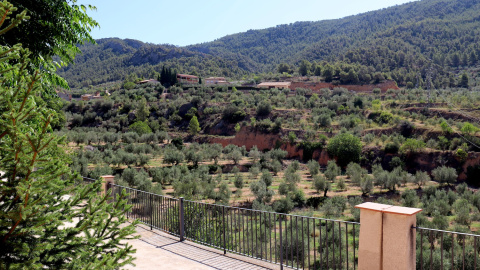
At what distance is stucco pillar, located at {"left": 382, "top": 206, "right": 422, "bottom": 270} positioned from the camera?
191 inches

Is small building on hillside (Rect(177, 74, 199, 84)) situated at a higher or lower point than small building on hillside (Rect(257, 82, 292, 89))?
higher

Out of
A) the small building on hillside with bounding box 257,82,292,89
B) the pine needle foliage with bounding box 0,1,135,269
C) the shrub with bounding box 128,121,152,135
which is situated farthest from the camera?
the small building on hillside with bounding box 257,82,292,89

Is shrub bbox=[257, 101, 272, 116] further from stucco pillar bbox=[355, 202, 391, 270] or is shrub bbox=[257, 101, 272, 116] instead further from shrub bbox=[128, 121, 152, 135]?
stucco pillar bbox=[355, 202, 391, 270]

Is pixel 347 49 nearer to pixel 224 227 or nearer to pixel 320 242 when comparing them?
pixel 224 227

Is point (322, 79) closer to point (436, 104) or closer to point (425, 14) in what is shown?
point (436, 104)

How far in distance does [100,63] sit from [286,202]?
11968 cm

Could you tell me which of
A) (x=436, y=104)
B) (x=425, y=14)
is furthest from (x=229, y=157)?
(x=425, y=14)

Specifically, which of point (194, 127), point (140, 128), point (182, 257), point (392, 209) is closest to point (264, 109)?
point (194, 127)

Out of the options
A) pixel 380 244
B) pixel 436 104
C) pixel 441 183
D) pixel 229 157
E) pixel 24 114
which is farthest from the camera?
pixel 436 104

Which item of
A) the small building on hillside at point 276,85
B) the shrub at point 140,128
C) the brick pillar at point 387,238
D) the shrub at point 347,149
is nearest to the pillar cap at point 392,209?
the brick pillar at point 387,238

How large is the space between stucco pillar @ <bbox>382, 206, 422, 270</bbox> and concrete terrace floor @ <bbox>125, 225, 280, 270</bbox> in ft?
7.16

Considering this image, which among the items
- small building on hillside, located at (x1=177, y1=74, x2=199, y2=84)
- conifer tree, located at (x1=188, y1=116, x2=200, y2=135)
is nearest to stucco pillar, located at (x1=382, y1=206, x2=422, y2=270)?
conifer tree, located at (x1=188, y1=116, x2=200, y2=135)

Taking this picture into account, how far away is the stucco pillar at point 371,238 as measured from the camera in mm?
5051

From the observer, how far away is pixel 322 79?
75250mm
